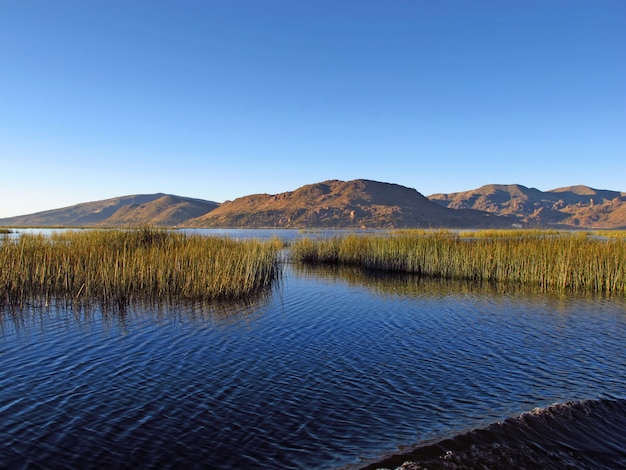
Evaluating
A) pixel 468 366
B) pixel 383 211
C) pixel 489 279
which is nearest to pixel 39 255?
pixel 468 366

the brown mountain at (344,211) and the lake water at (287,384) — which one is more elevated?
the brown mountain at (344,211)

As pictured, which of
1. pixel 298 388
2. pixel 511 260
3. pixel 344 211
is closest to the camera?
pixel 298 388

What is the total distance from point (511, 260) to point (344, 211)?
134 meters

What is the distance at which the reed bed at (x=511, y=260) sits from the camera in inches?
645

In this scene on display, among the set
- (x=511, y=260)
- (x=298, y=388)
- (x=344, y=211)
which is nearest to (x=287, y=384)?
(x=298, y=388)

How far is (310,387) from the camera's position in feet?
21.0

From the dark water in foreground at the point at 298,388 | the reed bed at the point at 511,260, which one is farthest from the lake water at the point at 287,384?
the reed bed at the point at 511,260

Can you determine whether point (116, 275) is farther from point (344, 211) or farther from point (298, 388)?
point (344, 211)

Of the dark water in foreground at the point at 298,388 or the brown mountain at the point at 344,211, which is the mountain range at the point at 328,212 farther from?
the dark water in foreground at the point at 298,388

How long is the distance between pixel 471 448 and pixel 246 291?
1095cm

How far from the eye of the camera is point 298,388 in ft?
20.9

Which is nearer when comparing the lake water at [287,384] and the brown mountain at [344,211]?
the lake water at [287,384]

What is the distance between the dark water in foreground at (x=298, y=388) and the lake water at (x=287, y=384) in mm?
28

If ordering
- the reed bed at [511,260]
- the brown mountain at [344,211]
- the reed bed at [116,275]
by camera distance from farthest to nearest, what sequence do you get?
the brown mountain at [344,211] → the reed bed at [511,260] → the reed bed at [116,275]
